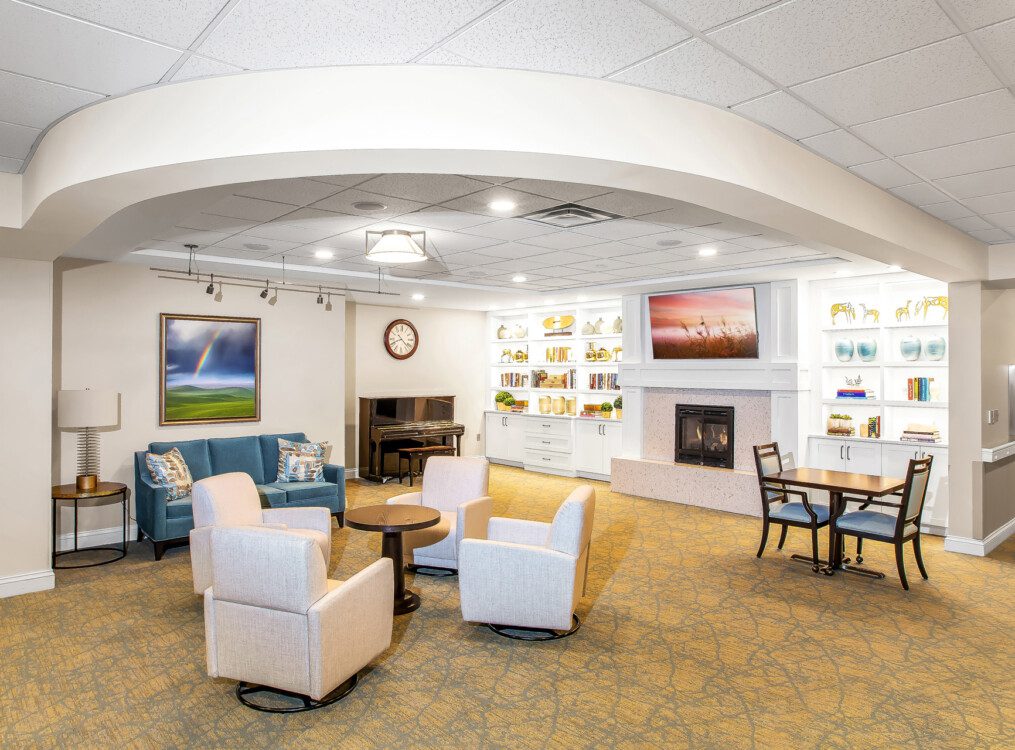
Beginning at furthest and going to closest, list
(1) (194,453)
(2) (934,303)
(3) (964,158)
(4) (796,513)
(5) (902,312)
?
(5) (902,312) → (2) (934,303) → (1) (194,453) → (4) (796,513) → (3) (964,158)

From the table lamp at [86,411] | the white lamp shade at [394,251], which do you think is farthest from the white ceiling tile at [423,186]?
the table lamp at [86,411]

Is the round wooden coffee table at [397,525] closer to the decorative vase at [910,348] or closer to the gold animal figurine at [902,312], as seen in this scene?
the decorative vase at [910,348]

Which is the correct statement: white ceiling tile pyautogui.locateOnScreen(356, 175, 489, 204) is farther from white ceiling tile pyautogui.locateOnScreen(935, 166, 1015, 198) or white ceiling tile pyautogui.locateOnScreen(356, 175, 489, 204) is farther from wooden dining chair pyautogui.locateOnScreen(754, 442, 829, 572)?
wooden dining chair pyautogui.locateOnScreen(754, 442, 829, 572)

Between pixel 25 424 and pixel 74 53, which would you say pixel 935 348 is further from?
pixel 25 424

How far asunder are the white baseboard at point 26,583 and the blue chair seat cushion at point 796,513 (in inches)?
225

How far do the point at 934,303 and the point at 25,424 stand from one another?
27.3ft

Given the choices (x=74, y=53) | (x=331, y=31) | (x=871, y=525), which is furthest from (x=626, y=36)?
(x=871, y=525)

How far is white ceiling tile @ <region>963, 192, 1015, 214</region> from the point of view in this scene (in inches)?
167

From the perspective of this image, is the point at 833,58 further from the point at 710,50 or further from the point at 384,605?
the point at 384,605

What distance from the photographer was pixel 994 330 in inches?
244

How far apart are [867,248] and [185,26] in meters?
3.94

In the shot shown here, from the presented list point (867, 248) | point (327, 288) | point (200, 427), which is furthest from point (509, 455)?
point (867, 248)

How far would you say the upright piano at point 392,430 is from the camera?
9.49 meters

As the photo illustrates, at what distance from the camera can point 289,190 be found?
407cm
